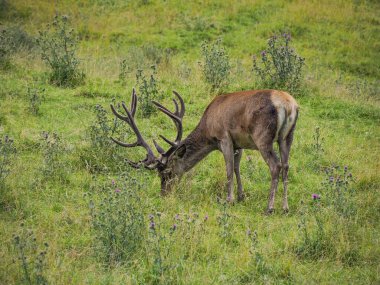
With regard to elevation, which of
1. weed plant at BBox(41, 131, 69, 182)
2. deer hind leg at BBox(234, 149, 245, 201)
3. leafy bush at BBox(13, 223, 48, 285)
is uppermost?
leafy bush at BBox(13, 223, 48, 285)

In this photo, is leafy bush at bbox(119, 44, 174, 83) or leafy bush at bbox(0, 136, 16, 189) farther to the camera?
leafy bush at bbox(119, 44, 174, 83)

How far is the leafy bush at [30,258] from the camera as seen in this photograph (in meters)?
4.43

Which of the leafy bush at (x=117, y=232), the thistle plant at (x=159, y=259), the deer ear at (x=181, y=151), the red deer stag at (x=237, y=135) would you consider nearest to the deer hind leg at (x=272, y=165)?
the red deer stag at (x=237, y=135)

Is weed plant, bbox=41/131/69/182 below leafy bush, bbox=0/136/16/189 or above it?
below

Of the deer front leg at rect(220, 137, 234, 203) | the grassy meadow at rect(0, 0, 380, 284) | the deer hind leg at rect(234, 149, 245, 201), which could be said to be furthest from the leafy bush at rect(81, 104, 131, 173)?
the deer hind leg at rect(234, 149, 245, 201)

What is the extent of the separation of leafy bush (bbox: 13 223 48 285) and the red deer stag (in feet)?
7.69

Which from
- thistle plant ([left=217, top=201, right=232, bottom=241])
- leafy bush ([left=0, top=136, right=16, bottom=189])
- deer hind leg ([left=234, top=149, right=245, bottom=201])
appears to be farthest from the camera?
deer hind leg ([left=234, top=149, right=245, bottom=201])

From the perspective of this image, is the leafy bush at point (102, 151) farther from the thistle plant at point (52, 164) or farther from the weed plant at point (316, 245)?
the weed plant at point (316, 245)

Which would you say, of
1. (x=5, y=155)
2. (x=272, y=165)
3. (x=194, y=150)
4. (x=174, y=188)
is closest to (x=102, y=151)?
(x=194, y=150)

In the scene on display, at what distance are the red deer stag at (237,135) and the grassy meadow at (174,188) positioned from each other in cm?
27

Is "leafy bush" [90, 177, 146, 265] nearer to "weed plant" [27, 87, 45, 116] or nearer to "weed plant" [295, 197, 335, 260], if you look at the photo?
"weed plant" [295, 197, 335, 260]

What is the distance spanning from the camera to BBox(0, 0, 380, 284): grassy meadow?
524 centimetres

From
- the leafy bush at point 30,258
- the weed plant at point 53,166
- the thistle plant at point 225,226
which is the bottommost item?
the thistle plant at point 225,226

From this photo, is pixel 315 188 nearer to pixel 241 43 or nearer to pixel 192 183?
pixel 192 183
